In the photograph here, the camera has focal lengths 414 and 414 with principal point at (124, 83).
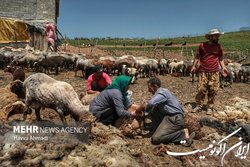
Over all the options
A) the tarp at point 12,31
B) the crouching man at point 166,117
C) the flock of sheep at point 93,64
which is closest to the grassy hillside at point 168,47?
the flock of sheep at point 93,64

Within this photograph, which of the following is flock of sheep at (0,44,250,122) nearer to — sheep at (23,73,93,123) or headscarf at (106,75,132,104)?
sheep at (23,73,93,123)

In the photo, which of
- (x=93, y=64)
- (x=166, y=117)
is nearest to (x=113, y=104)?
(x=166, y=117)

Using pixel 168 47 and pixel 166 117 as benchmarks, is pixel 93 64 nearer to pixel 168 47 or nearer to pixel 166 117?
pixel 166 117

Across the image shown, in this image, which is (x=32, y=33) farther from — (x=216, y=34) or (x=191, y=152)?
(x=191, y=152)

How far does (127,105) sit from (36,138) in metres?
2.25

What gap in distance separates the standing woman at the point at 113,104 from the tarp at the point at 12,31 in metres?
17.6

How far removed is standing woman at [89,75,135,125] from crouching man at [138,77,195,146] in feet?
1.36

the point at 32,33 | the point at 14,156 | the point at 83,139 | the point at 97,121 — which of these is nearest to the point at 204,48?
the point at 97,121

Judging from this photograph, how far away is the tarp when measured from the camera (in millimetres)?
24172

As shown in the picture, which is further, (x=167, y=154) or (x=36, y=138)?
(x=167, y=154)

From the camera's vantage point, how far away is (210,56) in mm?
10977

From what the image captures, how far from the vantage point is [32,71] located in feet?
64.1

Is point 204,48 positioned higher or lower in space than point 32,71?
higher

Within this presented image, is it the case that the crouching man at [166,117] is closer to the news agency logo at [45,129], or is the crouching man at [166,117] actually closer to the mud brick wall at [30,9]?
the news agency logo at [45,129]
